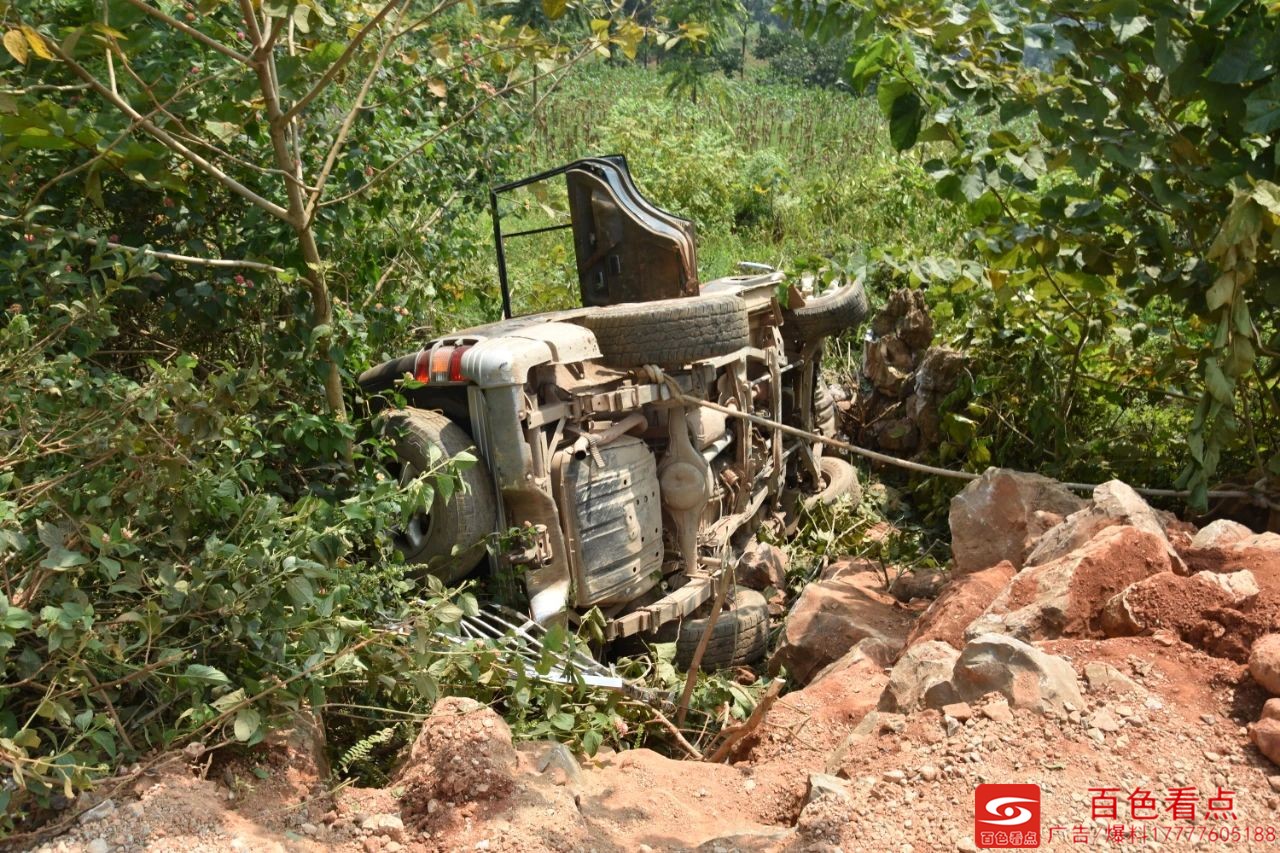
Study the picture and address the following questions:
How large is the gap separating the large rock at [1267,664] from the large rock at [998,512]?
2.18 meters

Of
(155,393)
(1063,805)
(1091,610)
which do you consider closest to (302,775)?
(155,393)

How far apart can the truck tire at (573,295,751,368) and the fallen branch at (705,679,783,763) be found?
1947mm

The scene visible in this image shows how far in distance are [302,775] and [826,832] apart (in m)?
1.52

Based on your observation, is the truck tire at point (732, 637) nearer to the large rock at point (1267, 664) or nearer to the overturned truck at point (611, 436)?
the overturned truck at point (611, 436)

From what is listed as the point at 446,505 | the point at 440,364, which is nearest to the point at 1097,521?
the point at 446,505

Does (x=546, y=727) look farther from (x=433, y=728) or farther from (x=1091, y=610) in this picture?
(x=1091, y=610)

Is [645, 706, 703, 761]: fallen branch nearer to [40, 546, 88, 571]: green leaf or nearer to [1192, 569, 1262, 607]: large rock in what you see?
[1192, 569, 1262, 607]: large rock

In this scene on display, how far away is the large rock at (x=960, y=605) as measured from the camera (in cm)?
507

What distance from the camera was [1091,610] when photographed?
173 inches

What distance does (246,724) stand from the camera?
3.38 meters

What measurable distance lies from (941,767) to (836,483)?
17.5 feet

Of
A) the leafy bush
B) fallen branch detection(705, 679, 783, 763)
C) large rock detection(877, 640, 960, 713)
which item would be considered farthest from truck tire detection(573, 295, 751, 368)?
large rock detection(877, 640, 960, 713)

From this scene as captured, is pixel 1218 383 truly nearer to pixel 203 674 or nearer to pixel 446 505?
pixel 446 505

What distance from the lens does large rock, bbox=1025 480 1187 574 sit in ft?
16.7
